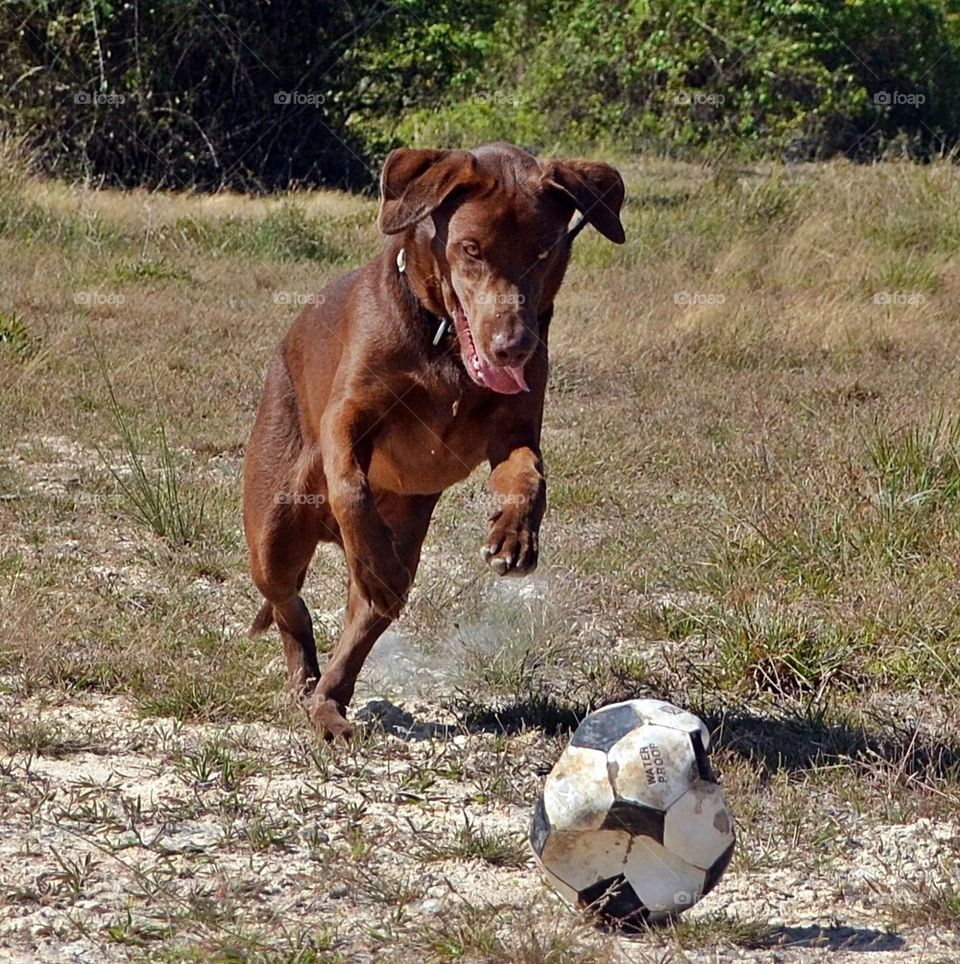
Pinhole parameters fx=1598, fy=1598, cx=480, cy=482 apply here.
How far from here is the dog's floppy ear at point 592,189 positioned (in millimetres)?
4613

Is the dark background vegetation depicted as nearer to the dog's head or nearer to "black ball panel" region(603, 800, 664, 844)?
the dog's head

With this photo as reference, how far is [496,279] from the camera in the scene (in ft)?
14.4

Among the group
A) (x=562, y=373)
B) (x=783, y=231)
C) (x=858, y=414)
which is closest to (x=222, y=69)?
(x=783, y=231)

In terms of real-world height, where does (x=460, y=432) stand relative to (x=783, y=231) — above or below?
above

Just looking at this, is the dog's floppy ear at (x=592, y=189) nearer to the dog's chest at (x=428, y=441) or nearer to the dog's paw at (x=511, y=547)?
the dog's chest at (x=428, y=441)

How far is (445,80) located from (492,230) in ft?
47.6

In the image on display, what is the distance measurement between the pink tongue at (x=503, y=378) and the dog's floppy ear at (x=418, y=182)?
0.47 m

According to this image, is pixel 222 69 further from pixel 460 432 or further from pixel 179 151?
pixel 460 432

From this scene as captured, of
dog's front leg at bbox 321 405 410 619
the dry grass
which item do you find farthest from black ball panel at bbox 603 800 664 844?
dog's front leg at bbox 321 405 410 619

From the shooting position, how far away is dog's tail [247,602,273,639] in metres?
5.19

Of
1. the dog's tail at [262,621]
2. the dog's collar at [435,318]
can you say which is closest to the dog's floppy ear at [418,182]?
the dog's collar at [435,318]

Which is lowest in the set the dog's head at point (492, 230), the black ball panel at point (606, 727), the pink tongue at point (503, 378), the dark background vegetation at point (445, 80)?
the dark background vegetation at point (445, 80)

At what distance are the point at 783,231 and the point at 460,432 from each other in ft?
29.0

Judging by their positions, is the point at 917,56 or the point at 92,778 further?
the point at 917,56
